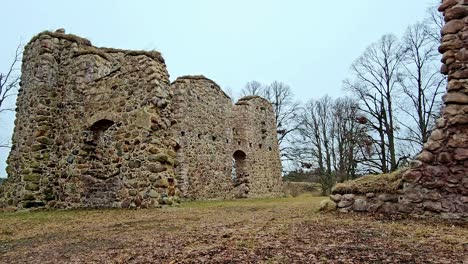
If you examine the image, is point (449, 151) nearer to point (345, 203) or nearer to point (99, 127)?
point (345, 203)

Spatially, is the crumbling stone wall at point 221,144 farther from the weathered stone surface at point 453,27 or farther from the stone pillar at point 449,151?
the weathered stone surface at point 453,27

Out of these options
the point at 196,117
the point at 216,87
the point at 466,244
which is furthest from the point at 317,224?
the point at 216,87

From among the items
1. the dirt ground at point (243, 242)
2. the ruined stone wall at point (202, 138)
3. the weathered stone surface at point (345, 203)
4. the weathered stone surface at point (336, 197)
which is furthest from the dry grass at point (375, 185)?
the ruined stone wall at point (202, 138)

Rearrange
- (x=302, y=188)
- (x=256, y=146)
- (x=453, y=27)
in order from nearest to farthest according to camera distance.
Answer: (x=453, y=27) → (x=256, y=146) → (x=302, y=188)

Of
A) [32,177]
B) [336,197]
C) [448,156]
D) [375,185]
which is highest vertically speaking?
[448,156]

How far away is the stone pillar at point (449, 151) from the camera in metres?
4.98

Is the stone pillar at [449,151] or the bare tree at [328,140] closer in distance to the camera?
the stone pillar at [449,151]

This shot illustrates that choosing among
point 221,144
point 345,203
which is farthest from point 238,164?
point 345,203

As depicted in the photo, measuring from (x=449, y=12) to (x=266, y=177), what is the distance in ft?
48.8

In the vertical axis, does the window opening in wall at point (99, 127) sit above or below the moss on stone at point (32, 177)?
above

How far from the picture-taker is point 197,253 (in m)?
3.04

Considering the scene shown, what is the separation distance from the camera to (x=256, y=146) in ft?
63.2

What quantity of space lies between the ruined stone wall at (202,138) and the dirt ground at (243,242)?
30.1 feet

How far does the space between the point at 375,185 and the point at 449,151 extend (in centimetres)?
123
